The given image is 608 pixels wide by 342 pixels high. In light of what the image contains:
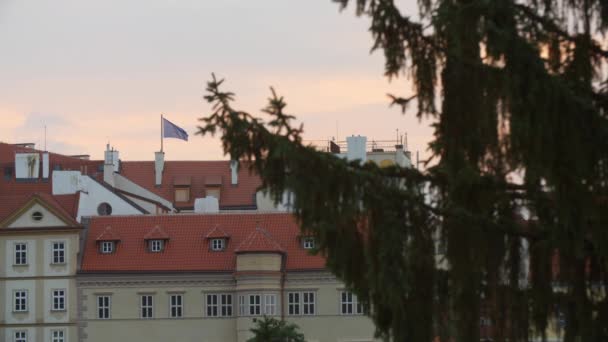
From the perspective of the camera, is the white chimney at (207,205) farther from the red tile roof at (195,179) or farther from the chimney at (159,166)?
the chimney at (159,166)

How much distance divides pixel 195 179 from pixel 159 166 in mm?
2339

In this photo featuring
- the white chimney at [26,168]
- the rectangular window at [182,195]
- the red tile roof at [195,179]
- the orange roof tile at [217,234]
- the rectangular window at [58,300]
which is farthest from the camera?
the white chimney at [26,168]

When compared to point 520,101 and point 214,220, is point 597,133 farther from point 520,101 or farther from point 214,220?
point 214,220

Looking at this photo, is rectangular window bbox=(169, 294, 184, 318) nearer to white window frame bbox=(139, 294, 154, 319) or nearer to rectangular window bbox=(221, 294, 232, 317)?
white window frame bbox=(139, 294, 154, 319)

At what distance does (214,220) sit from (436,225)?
61.6 metres

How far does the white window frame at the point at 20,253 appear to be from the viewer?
76.3 metres

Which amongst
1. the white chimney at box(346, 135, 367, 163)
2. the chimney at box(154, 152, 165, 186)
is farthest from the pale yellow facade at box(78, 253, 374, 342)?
the chimney at box(154, 152, 165, 186)

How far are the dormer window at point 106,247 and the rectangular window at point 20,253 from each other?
3183mm

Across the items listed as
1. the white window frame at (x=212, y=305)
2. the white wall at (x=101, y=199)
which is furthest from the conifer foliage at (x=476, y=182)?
the white wall at (x=101, y=199)

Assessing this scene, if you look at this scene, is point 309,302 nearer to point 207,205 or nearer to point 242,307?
point 242,307

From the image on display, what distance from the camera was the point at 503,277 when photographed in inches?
673

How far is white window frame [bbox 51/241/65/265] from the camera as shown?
76.1 metres

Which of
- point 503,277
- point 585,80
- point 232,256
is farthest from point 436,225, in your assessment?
point 232,256

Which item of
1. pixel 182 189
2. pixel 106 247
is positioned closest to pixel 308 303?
pixel 106 247
